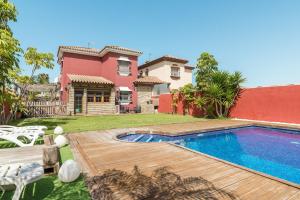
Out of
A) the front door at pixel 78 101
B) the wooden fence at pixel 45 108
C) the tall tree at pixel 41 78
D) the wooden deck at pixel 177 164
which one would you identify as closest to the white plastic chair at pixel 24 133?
the wooden deck at pixel 177 164

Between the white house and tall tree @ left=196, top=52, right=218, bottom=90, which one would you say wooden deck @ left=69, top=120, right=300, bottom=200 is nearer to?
tall tree @ left=196, top=52, right=218, bottom=90

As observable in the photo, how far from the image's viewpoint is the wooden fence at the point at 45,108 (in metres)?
16.3

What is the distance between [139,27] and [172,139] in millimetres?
17880

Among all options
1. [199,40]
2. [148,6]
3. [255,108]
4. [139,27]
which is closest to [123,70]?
[139,27]

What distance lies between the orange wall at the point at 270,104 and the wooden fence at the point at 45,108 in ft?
53.6

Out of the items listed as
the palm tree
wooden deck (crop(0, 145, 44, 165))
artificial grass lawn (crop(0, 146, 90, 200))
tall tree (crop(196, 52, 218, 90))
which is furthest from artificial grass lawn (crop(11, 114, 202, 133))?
artificial grass lawn (crop(0, 146, 90, 200))

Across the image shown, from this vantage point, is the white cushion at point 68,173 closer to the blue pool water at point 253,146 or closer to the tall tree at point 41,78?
the blue pool water at point 253,146

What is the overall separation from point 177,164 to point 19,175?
3.34 m

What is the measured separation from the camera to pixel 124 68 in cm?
2262

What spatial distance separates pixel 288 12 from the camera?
40.7 ft

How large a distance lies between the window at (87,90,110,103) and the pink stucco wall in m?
1.71

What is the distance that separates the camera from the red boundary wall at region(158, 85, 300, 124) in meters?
12.4

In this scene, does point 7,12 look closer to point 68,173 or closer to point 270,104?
point 68,173

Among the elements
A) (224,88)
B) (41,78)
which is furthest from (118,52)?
(41,78)
